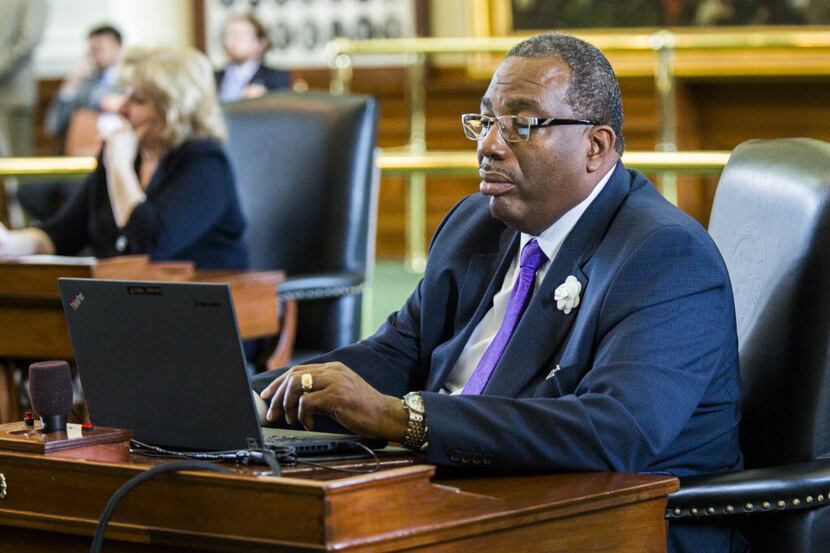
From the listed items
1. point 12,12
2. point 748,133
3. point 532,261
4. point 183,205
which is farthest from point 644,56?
point 532,261

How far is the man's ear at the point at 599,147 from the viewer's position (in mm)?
2656

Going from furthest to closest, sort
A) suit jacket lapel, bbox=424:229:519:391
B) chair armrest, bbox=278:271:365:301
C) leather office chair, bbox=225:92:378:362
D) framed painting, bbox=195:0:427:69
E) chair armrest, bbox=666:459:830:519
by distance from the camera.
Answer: framed painting, bbox=195:0:427:69 → leather office chair, bbox=225:92:378:362 → chair armrest, bbox=278:271:365:301 → suit jacket lapel, bbox=424:229:519:391 → chair armrest, bbox=666:459:830:519

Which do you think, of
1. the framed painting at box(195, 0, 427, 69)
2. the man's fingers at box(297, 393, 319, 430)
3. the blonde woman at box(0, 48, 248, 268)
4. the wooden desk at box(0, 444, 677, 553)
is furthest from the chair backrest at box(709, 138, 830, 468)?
the framed painting at box(195, 0, 427, 69)

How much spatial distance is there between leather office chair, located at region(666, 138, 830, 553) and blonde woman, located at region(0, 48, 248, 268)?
2.44m

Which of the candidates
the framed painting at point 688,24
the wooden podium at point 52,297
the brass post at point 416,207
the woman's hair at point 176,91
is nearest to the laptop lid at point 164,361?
the wooden podium at point 52,297

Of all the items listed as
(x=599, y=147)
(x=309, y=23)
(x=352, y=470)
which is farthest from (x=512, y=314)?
(x=309, y=23)

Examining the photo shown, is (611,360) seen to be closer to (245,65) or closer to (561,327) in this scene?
(561,327)

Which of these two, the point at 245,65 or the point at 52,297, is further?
the point at 245,65

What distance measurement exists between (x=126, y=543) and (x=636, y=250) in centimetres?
93

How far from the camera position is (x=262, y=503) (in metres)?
1.92

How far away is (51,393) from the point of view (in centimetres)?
229

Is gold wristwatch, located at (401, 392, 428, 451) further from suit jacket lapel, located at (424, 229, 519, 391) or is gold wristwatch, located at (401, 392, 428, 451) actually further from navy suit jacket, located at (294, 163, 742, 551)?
suit jacket lapel, located at (424, 229, 519, 391)

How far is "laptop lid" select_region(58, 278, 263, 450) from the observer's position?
6.89 feet

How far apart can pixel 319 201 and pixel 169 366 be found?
9.30ft
